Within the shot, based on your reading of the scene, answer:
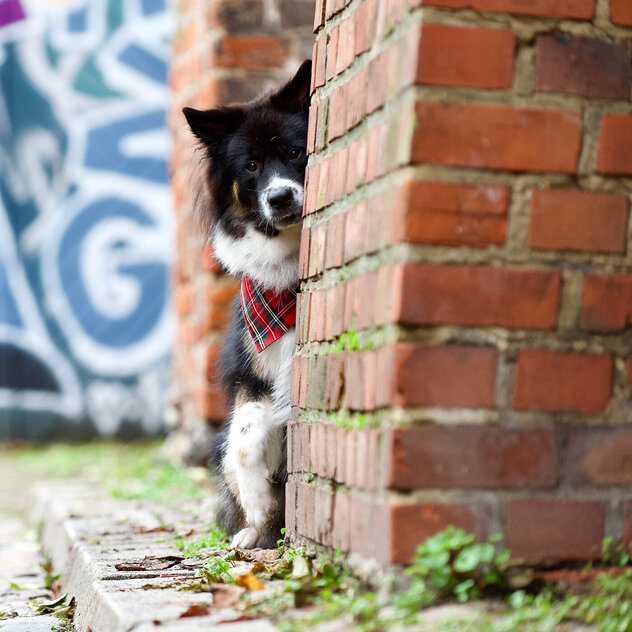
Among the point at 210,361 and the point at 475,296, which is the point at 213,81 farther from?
the point at 475,296

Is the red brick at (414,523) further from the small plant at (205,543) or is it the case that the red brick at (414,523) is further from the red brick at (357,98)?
the small plant at (205,543)

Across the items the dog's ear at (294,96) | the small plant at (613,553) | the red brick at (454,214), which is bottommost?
the small plant at (613,553)

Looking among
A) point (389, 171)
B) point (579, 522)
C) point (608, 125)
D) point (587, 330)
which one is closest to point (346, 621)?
point (579, 522)

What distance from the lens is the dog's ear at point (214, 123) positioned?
3605 millimetres

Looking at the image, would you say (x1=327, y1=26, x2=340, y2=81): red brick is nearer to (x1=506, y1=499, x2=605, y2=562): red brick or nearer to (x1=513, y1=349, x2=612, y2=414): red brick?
(x1=513, y1=349, x2=612, y2=414): red brick

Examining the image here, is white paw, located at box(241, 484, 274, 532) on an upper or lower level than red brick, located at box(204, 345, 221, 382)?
lower

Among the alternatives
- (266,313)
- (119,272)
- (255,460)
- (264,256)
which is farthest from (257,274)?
(119,272)

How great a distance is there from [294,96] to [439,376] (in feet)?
6.61

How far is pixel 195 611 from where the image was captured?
1848 mm

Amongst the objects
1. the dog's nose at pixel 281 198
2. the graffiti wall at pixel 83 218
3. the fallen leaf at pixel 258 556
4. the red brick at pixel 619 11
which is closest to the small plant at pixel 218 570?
the fallen leaf at pixel 258 556

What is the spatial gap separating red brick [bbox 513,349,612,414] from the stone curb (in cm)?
64

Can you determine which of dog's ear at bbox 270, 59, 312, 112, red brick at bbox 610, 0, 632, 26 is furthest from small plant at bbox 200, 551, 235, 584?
dog's ear at bbox 270, 59, 312, 112

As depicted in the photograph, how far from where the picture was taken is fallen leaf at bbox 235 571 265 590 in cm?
199

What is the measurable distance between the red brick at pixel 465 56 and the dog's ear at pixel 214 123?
6.32ft
